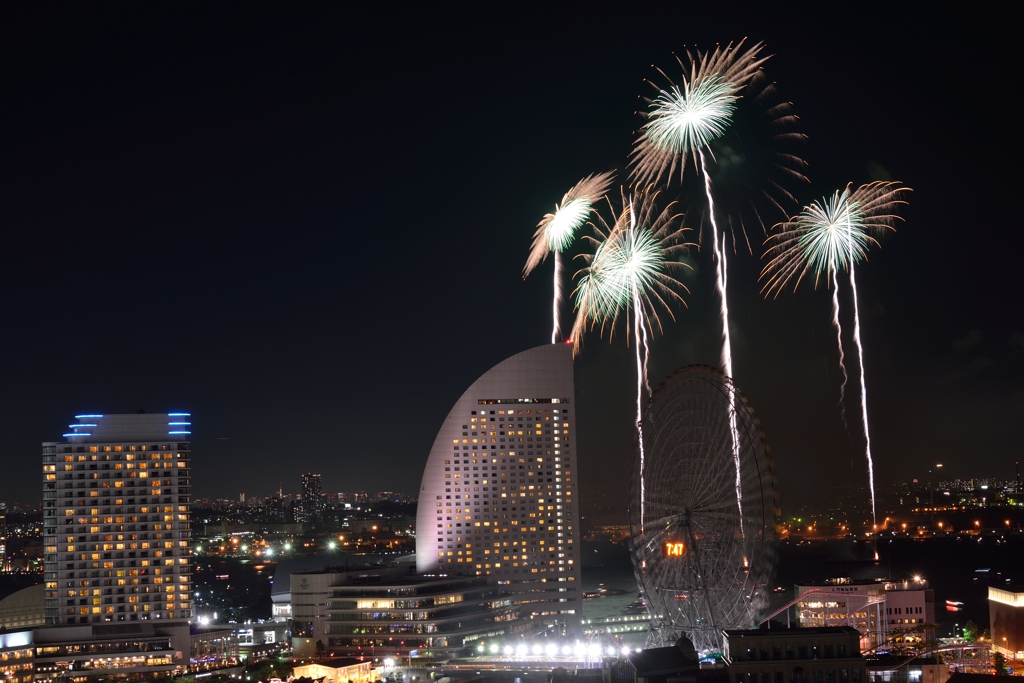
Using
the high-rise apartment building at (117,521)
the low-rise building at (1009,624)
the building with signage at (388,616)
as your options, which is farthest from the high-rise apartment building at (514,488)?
the low-rise building at (1009,624)

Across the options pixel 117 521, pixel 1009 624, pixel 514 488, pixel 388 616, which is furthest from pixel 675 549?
pixel 117 521

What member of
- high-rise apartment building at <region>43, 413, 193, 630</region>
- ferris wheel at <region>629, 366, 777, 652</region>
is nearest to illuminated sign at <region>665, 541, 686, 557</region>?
ferris wheel at <region>629, 366, 777, 652</region>

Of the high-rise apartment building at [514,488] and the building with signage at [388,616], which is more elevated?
the high-rise apartment building at [514,488]

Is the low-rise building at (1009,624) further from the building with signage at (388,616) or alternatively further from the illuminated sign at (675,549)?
the building with signage at (388,616)

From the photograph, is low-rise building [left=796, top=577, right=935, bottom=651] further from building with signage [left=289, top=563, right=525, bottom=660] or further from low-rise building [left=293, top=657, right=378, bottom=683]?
low-rise building [left=293, top=657, right=378, bottom=683]

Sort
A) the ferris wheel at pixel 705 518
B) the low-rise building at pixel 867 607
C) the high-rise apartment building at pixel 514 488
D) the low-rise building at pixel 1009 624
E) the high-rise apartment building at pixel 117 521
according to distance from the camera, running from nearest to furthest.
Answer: the ferris wheel at pixel 705 518
the low-rise building at pixel 1009 624
the high-rise apartment building at pixel 117 521
the low-rise building at pixel 867 607
the high-rise apartment building at pixel 514 488
